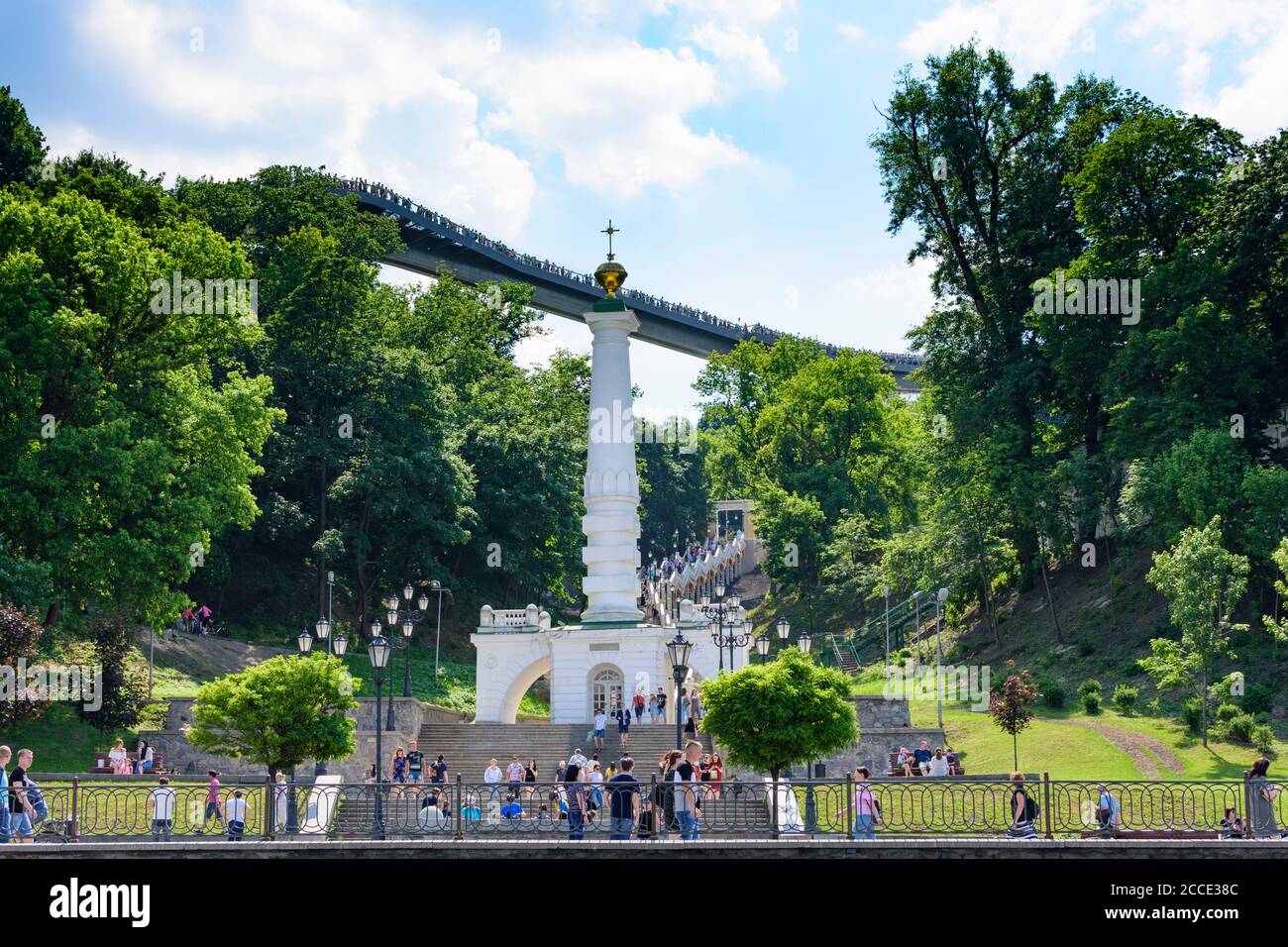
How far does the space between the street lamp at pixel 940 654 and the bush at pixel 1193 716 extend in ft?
20.2

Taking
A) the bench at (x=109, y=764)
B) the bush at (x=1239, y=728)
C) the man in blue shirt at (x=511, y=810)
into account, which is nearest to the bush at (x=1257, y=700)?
the bush at (x=1239, y=728)

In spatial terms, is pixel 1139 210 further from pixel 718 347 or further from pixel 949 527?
pixel 718 347

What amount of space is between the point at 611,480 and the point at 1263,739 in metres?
19.3

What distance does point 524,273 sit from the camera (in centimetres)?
8925

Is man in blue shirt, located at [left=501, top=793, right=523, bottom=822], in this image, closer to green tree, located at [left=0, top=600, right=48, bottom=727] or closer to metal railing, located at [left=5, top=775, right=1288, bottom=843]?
metal railing, located at [left=5, top=775, right=1288, bottom=843]

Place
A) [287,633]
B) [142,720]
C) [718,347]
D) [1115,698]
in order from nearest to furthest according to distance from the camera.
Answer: [142,720] → [1115,698] → [287,633] → [718,347]

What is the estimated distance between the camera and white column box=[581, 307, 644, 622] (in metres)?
49.6

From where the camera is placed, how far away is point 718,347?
96.8 m

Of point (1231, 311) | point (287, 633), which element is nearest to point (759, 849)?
point (1231, 311)

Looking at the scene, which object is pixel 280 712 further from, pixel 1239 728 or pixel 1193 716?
pixel 1193 716

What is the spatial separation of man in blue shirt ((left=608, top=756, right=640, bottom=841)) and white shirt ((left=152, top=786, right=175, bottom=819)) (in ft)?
24.3

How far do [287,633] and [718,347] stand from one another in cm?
4111

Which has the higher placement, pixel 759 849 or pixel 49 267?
pixel 49 267
